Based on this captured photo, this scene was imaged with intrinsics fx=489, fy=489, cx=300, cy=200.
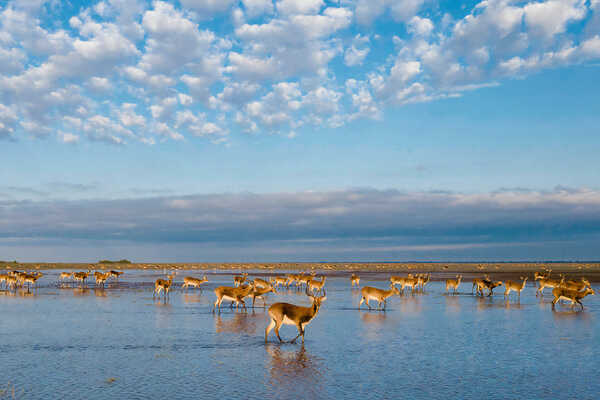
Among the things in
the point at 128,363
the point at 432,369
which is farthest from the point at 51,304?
the point at 432,369

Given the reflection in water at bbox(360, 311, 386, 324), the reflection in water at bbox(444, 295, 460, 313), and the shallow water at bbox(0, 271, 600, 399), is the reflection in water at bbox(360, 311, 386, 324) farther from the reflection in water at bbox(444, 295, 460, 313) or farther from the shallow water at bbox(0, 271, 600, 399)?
the reflection in water at bbox(444, 295, 460, 313)

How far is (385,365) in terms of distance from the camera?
1094cm

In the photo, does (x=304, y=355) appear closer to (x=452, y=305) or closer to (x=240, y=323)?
(x=240, y=323)

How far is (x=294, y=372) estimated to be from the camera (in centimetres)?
1040

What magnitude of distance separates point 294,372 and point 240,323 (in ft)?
24.8

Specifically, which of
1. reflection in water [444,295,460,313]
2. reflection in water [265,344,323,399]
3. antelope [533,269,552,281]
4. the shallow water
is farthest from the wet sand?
reflection in water [265,344,323,399]

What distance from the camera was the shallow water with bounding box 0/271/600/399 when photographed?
30.2 ft

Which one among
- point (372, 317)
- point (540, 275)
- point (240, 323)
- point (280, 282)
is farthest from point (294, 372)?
point (540, 275)

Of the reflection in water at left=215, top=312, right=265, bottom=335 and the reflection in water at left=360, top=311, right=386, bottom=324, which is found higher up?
the reflection in water at left=215, top=312, right=265, bottom=335

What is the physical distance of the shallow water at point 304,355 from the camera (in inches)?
362

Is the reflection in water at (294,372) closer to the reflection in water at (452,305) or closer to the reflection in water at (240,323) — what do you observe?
the reflection in water at (240,323)

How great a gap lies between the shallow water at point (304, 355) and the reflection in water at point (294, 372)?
0.08ft

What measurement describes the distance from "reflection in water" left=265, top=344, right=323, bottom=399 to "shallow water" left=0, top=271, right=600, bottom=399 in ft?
0.08

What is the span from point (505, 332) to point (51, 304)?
66.5 feet
